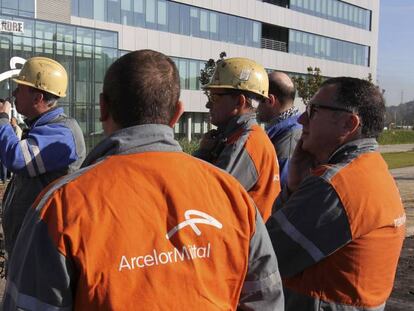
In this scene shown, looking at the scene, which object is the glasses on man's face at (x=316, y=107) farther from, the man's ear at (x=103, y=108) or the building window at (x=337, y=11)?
the building window at (x=337, y=11)

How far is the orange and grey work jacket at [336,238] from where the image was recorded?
236cm

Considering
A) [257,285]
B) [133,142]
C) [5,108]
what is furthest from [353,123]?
[5,108]

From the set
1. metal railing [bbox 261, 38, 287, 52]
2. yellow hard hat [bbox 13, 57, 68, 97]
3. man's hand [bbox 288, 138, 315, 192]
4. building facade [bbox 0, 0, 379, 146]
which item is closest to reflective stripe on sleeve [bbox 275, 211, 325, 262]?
man's hand [bbox 288, 138, 315, 192]

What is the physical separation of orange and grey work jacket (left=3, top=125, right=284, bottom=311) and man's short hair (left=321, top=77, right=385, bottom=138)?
0.87 metres

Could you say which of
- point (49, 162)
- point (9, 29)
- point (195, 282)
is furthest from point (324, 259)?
point (9, 29)

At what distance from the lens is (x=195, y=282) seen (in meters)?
1.82

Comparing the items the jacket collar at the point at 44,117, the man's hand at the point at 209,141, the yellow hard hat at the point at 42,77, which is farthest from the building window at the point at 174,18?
the man's hand at the point at 209,141

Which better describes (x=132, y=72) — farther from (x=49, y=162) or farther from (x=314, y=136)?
(x=49, y=162)

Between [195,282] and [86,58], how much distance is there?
68.5ft

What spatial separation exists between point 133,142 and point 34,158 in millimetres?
2031

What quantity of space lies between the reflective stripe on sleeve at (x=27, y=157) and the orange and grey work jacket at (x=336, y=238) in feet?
5.95

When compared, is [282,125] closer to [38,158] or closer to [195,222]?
[38,158]

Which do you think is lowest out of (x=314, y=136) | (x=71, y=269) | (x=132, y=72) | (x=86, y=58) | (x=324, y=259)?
(x=324, y=259)

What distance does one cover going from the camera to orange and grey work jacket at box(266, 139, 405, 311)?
236 cm
